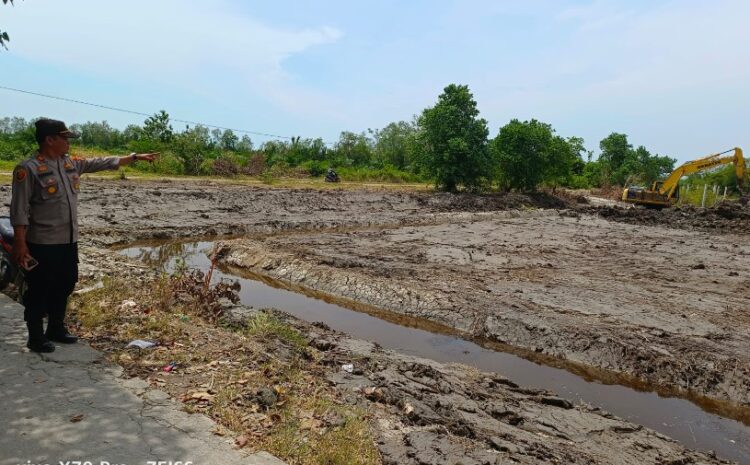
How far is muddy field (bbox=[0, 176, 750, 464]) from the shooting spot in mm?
4508

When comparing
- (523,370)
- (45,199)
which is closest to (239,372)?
(45,199)

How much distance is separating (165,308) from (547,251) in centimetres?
1031

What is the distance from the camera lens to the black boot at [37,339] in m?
4.37

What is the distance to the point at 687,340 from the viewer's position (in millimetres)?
7148

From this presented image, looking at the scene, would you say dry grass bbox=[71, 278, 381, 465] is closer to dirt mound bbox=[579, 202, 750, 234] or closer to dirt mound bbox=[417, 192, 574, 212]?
dirt mound bbox=[417, 192, 574, 212]

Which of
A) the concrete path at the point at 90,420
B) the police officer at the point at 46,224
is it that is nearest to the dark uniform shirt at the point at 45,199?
the police officer at the point at 46,224

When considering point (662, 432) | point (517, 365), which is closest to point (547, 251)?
point (517, 365)

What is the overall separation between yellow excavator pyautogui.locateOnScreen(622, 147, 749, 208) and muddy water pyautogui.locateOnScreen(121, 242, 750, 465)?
2417cm

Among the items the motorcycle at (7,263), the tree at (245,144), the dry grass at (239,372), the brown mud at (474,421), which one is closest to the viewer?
the dry grass at (239,372)

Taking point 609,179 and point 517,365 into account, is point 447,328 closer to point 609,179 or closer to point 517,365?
point 517,365

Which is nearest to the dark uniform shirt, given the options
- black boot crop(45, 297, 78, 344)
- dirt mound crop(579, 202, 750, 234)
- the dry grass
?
black boot crop(45, 297, 78, 344)

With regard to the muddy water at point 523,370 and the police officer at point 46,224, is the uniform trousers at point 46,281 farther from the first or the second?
the muddy water at point 523,370

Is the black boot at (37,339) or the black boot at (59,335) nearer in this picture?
the black boot at (37,339)

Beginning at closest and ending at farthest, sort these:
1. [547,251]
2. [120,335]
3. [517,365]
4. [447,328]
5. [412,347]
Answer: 1. [120,335]
2. [517,365]
3. [412,347]
4. [447,328]
5. [547,251]
